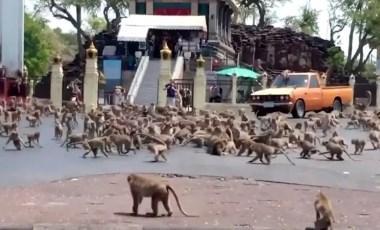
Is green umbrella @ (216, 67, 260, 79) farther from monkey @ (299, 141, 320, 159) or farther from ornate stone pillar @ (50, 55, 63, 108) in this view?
monkey @ (299, 141, 320, 159)

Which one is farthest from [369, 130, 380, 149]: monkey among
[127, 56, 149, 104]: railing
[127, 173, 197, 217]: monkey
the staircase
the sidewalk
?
the staircase

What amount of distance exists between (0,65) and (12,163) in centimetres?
2235

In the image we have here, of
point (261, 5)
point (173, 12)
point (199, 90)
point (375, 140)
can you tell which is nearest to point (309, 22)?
point (261, 5)

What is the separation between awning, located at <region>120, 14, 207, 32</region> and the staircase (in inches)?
184

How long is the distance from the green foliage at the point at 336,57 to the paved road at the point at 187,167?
52.1 meters

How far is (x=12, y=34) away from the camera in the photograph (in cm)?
3969

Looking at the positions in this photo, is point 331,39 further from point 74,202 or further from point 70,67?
point 74,202

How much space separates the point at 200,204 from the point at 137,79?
103 ft

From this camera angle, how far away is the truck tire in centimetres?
3412

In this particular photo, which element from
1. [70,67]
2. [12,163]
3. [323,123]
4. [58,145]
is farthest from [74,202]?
[70,67]

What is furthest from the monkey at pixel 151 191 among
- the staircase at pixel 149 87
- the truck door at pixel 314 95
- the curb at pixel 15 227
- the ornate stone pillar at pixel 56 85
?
the staircase at pixel 149 87

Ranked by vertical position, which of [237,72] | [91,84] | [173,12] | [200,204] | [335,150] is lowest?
[200,204]

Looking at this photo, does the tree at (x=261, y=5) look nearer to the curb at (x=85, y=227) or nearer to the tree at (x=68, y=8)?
the tree at (x=68, y=8)

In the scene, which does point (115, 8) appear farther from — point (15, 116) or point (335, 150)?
point (335, 150)
